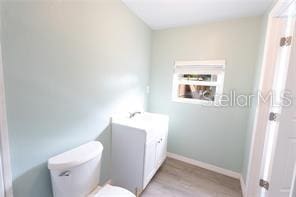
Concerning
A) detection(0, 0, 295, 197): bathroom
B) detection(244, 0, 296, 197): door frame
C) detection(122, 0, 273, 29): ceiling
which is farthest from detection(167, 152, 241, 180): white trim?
detection(122, 0, 273, 29): ceiling

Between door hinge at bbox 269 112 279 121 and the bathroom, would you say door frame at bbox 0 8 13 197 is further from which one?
door hinge at bbox 269 112 279 121

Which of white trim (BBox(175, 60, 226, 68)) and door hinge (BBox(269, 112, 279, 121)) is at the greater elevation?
white trim (BBox(175, 60, 226, 68))

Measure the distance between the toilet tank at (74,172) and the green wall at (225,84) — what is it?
158 cm

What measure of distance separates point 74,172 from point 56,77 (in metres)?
0.77

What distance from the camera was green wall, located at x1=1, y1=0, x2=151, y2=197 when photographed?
3.30ft

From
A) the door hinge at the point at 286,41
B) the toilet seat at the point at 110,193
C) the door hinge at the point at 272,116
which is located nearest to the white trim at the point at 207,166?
the door hinge at the point at 272,116

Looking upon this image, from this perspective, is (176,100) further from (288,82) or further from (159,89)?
(288,82)

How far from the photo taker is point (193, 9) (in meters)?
1.88

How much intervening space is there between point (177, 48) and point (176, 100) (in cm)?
86

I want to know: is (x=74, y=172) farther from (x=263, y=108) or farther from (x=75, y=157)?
(x=263, y=108)

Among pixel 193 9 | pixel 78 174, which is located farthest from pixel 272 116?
pixel 78 174

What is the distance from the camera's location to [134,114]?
228cm

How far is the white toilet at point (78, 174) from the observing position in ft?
3.72

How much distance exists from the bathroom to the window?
0.02 meters
